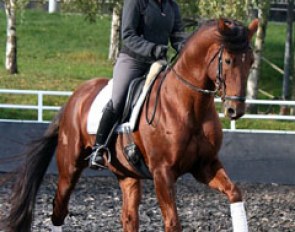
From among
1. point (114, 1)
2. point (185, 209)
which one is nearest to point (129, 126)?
point (185, 209)

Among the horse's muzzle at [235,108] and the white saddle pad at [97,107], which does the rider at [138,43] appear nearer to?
the white saddle pad at [97,107]

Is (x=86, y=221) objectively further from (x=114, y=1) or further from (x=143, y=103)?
(x=114, y=1)

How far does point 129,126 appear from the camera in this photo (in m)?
7.18

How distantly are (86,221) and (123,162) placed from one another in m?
2.09

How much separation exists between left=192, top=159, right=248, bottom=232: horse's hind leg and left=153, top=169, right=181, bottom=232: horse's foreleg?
23cm

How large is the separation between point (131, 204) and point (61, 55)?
64.0 ft

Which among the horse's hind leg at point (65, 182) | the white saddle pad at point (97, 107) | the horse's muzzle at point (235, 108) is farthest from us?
the horse's hind leg at point (65, 182)

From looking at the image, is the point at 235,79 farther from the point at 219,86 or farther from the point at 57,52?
the point at 57,52

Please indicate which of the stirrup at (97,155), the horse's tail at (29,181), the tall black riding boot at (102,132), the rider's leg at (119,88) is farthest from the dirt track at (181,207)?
the rider's leg at (119,88)

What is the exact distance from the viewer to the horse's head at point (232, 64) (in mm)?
6145

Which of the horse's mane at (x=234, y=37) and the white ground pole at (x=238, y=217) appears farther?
the white ground pole at (x=238, y=217)

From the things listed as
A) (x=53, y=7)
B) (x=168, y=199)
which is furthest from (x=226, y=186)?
(x=53, y=7)

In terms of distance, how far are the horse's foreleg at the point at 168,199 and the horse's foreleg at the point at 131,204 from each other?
918mm

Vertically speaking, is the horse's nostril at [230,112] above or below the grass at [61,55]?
above
